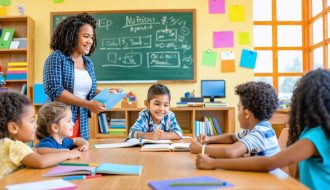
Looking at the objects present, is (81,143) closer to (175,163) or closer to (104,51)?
(175,163)

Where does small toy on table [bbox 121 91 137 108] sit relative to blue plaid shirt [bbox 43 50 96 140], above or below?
below

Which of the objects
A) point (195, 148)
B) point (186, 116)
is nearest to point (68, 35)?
point (195, 148)

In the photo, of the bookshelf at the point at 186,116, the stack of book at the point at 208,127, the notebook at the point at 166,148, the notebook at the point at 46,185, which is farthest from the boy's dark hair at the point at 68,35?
the stack of book at the point at 208,127

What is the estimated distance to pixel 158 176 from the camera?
114cm

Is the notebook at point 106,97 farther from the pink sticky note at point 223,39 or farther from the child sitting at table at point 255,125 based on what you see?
the pink sticky note at point 223,39

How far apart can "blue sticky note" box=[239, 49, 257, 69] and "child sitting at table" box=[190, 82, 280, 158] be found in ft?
9.41

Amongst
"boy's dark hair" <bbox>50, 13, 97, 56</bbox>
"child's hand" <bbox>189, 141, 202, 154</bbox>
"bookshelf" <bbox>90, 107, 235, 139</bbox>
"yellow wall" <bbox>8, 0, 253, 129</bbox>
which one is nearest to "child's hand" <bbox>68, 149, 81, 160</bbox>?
"child's hand" <bbox>189, 141, 202, 154</bbox>

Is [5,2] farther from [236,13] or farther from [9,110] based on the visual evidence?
[9,110]

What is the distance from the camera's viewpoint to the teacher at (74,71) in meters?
2.00

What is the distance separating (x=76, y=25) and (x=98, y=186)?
A: 4.40ft

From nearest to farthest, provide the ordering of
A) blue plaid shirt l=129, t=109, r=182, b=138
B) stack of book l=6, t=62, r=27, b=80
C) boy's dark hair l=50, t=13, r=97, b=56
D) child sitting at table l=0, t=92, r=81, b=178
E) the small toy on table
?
child sitting at table l=0, t=92, r=81, b=178 < boy's dark hair l=50, t=13, r=97, b=56 < blue plaid shirt l=129, t=109, r=182, b=138 < the small toy on table < stack of book l=6, t=62, r=27, b=80

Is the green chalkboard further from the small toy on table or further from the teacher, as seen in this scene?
the teacher

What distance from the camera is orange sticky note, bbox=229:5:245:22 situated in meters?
4.39

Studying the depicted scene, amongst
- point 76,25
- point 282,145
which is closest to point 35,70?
point 76,25
